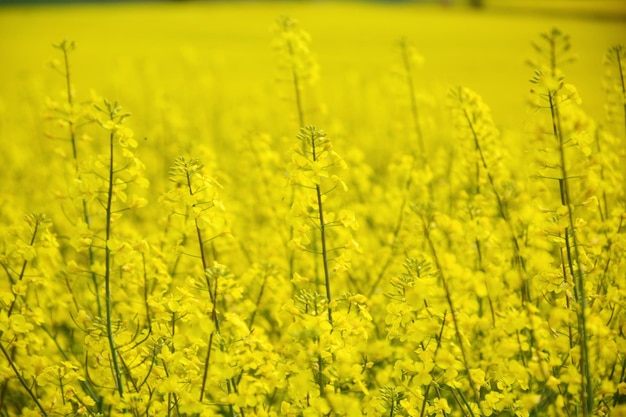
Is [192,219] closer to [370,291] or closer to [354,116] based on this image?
[370,291]

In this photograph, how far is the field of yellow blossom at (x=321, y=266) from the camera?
2086 mm

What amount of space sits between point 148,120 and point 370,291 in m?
6.98

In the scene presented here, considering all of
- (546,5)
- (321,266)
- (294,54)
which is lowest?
(321,266)

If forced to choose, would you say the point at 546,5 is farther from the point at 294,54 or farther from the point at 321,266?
the point at 321,266

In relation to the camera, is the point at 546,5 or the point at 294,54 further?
the point at 546,5

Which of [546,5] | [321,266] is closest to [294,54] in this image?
[321,266]

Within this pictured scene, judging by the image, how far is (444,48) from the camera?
1540 cm

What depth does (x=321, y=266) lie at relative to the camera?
371 cm

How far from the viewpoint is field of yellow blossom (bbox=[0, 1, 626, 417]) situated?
2086mm

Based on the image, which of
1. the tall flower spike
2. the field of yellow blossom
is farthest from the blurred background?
the tall flower spike

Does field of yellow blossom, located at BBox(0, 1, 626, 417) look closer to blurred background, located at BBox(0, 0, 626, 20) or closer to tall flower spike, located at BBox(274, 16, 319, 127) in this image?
tall flower spike, located at BBox(274, 16, 319, 127)

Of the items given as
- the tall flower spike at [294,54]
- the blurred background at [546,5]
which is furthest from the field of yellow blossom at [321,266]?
the blurred background at [546,5]

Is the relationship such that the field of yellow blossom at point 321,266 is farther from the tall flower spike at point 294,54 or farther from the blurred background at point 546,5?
the blurred background at point 546,5

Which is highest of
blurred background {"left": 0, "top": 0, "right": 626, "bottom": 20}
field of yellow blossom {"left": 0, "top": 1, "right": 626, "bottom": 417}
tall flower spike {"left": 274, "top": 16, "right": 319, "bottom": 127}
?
blurred background {"left": 0, "top": 0, "right": 626, "bottom": 20}
